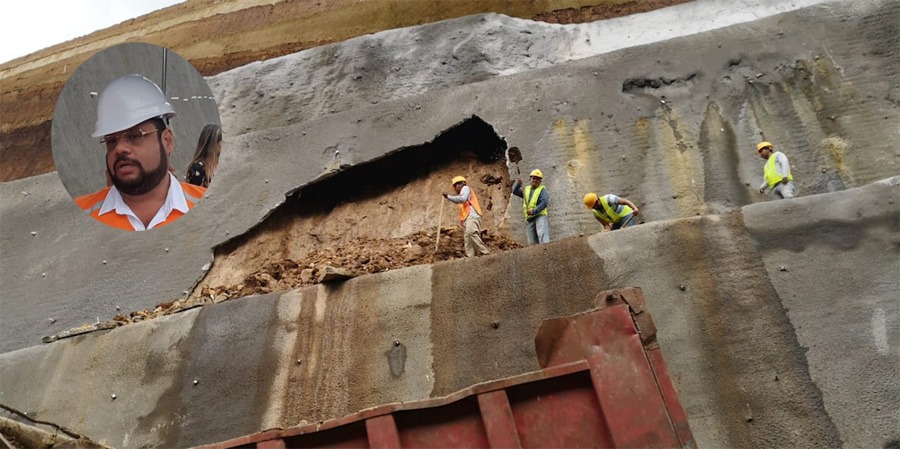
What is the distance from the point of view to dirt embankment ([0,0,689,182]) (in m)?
13.5

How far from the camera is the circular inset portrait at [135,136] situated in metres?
10.6

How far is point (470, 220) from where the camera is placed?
29.2ft

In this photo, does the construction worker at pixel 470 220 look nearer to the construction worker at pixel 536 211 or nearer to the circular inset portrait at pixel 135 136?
the construction worker at pixel 536 211

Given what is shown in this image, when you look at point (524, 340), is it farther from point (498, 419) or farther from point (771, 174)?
point (771, 174)

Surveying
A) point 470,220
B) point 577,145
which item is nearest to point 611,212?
point 470,220

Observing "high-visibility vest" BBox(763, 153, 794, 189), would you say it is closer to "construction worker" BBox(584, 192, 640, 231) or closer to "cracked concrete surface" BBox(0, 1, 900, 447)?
"cracked concrete surface" BBox(0, 1, 900, 447)

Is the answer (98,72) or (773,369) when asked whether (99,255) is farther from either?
(773,369)

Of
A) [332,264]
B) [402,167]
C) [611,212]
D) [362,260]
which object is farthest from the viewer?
[402,167]

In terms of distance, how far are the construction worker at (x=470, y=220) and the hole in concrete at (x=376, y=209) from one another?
3.15 ft

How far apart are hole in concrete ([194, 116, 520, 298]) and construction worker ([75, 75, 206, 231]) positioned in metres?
1.18

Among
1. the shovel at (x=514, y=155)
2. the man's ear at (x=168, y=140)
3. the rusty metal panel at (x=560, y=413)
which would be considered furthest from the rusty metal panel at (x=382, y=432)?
the man's ear at (x=168, y=140)

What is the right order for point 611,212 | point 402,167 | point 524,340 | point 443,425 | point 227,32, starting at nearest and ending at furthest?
point 443,425 < point 524,340 < point 611,212 < point 402,167 < point 227,32

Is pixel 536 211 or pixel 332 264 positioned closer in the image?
pixel 536 211

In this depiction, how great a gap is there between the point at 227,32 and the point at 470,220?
10.3 m
